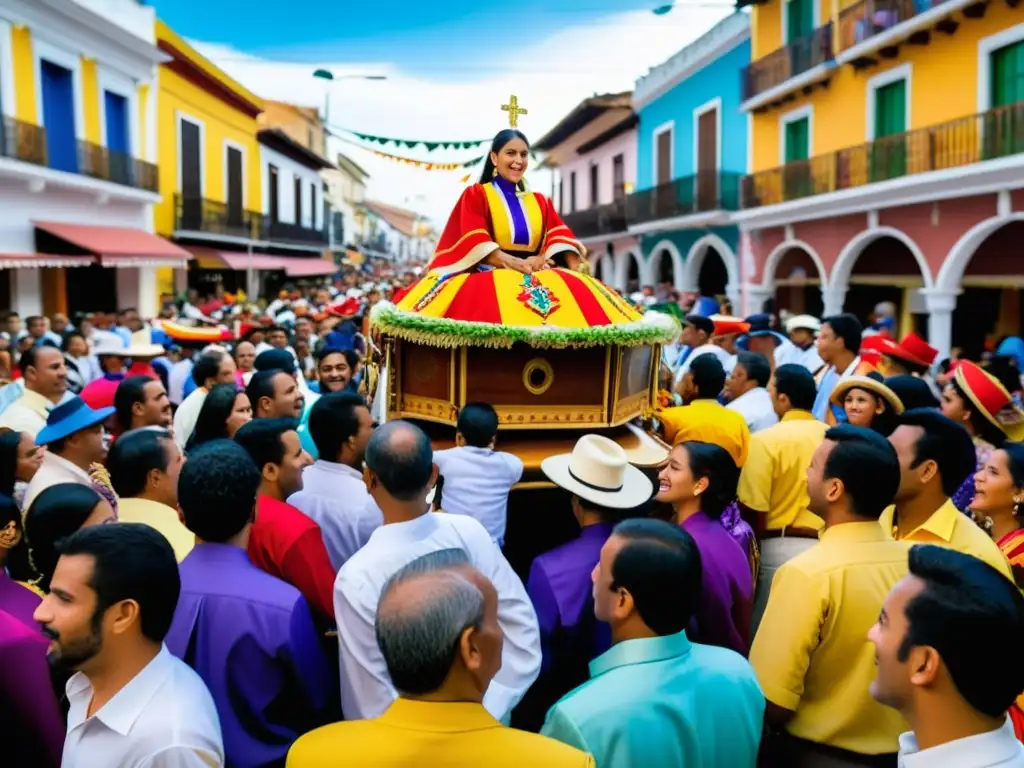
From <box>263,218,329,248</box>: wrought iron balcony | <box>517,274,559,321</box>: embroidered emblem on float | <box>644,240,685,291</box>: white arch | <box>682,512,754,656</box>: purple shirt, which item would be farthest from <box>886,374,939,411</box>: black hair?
<box>263,218,329,248</box>: wrought iron balcony

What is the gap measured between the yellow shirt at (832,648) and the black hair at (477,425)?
2039mm

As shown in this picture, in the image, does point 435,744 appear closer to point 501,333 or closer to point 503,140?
point 501,333

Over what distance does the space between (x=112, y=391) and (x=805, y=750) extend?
198 inches

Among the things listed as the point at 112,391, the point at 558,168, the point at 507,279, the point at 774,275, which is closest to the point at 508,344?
the point at 507,279

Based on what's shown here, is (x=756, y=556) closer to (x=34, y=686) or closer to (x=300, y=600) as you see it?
(x=300, y=600)

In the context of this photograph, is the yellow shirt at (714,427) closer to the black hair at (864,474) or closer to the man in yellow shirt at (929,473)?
the man in yellow shirt at (929,473)

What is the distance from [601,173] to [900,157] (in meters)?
16.7

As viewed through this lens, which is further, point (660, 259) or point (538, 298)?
point (660, 259)

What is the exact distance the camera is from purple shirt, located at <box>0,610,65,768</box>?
233cm

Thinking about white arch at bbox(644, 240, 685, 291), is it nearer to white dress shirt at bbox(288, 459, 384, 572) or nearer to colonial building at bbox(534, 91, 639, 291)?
colonial building at bbox(534, 91, 639, 291)

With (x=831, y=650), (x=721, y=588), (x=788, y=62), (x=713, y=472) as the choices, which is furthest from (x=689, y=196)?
(x=831, y=650)

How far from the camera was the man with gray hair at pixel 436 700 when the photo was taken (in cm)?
170

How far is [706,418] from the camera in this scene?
4844 mm

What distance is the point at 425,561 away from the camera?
73.9 inches
